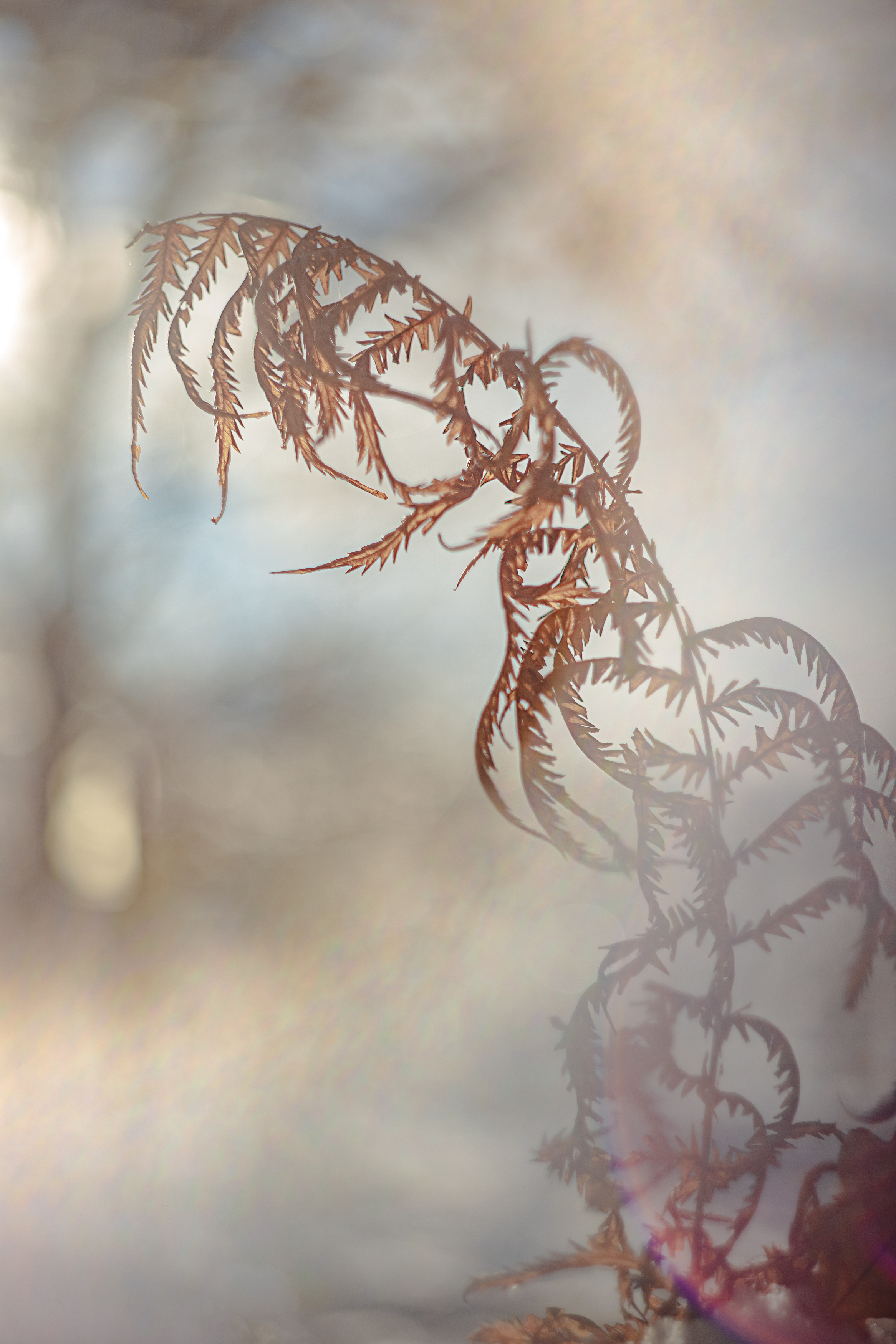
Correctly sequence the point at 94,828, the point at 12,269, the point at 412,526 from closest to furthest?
1. the point at 412,526
2. the point at 12,269
3. the point at 94,828

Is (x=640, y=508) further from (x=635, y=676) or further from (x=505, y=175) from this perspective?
(x=635, y=676)

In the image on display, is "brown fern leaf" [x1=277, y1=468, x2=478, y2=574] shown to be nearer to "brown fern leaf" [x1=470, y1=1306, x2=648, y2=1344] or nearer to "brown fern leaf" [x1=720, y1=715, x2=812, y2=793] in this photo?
"brown fern leaf" [x1=720, y1=715, x2=812, y2=793]

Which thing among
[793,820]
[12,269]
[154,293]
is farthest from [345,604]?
[793,820]

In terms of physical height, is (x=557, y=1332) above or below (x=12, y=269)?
below

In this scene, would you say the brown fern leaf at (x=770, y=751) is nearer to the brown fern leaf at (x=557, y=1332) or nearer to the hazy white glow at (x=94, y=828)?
the brown fern leaf at (x=557, y=1332)

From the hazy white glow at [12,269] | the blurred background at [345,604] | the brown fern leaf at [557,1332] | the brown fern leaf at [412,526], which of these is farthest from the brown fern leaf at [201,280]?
the hazy white glow at [12,269]

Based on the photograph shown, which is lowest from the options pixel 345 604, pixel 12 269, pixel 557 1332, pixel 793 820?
pixel 557 1332

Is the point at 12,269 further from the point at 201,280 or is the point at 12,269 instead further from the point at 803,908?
the point at 803,908

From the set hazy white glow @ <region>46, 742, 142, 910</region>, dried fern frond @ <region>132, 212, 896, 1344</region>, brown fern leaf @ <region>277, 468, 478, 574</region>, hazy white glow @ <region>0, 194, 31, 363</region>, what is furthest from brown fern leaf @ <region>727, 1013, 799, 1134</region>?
hazy white glow @ <region>0, 194, 31, 363</region>

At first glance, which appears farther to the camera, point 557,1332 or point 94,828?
point 94,828

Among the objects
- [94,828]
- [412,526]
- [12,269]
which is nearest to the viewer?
[412,526]
